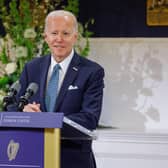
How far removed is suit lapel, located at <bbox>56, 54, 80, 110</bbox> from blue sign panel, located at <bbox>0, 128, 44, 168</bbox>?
0.30 metres

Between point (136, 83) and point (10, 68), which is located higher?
point (10, 68)

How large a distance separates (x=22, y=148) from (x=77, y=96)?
371 mm

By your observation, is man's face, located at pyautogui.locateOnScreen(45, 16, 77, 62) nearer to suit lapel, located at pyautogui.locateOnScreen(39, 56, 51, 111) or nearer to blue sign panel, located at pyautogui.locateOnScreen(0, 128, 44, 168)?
suit lapel, located at pyautogui.locateOnScreen(39, 56, 51, 111)

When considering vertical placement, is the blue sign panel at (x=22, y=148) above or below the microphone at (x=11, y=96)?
below

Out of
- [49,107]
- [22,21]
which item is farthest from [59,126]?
[22,21]

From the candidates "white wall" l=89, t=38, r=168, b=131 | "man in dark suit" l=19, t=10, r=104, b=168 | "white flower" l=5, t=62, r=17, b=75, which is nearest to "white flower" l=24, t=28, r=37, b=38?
"white flower" l=5, t=62, r=17, b=75

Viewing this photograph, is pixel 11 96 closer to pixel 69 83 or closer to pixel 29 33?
pixel 69 83

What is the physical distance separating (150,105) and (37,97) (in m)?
1.93

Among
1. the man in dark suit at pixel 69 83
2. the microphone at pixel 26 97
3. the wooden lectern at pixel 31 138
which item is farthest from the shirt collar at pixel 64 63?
the wooden lectern at pixel 31 138

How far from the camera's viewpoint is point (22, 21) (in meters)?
3.37

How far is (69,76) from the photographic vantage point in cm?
192

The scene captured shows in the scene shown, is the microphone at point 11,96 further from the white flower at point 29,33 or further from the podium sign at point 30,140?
the white flower at point 29,33

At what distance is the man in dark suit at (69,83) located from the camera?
1825 millimetres

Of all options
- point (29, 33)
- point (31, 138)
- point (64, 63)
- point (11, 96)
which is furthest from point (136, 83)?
point (31, 138)
